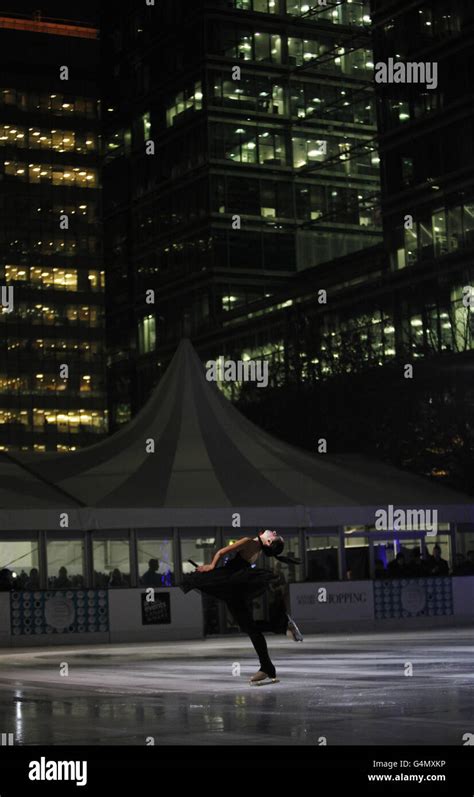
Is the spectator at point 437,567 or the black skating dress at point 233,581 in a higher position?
the black skating dress at point 233,581

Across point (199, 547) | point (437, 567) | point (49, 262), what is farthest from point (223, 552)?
point (49, 262)

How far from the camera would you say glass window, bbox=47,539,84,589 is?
1463 inches

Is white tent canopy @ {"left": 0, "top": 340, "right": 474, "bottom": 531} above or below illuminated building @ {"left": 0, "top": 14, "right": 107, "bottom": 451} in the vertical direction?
below

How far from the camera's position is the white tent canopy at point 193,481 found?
36250 millimetres

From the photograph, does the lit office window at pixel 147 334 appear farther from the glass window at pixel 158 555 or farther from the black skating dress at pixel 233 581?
the black skating dress at pixel 233 581

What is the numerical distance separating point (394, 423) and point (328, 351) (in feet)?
28.6

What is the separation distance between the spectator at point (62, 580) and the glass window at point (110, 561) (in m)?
0.84

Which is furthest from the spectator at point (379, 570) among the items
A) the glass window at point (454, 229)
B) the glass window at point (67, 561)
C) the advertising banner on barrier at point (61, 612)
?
the glass window at point (454, 229)
